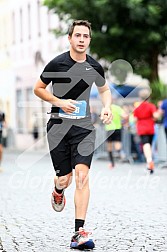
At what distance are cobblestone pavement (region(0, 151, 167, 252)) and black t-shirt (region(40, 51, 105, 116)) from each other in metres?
1.15

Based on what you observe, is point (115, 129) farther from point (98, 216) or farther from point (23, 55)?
point (23, 55)

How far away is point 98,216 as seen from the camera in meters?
8.77

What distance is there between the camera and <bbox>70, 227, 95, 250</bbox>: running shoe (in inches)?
249

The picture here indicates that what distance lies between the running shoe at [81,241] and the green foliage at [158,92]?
15807mm

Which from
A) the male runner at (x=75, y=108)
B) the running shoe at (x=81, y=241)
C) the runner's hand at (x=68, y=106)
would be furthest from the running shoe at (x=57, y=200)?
the runner's hand at (x=68, y=106)

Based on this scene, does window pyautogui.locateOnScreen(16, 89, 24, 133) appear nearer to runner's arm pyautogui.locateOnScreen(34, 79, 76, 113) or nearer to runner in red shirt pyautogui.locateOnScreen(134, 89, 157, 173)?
runner in red shirt pyautogui.locateOnScreen(134, 89, 157, 173)

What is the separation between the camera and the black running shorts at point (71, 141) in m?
6.67

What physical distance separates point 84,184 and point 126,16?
58.2ft

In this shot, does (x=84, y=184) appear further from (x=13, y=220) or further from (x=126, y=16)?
(x=126, y=16)

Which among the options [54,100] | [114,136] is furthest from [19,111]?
[54,100]

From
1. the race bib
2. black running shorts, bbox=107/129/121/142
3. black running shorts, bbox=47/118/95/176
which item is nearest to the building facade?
black running shorts, bbox=107/129/121/142

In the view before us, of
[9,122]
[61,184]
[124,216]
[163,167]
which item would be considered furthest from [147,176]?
[9,122]

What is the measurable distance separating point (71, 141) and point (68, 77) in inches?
21.2

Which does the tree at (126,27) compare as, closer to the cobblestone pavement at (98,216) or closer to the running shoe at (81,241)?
the cobblestone pavement at (98,216)
